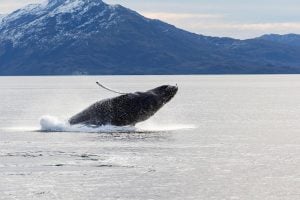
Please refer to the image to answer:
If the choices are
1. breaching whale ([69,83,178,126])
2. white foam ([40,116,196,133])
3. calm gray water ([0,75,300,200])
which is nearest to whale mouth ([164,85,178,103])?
breaching whale ([69,83,178,126])

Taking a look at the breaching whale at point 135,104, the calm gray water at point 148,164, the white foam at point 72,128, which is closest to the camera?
the calm gray water at point 148,164

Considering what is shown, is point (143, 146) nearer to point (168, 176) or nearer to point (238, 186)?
point (168, 176)

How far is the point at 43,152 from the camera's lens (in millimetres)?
43594

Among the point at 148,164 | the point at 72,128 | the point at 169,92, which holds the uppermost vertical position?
the point at 169,92

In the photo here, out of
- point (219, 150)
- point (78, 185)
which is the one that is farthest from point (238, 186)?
point (219, 150)

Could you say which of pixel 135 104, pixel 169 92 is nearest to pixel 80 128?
pixel 135 104

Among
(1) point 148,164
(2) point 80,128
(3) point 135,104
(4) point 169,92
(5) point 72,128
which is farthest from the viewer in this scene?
(5) point 72,128

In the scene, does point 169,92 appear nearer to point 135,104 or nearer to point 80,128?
point 135,104

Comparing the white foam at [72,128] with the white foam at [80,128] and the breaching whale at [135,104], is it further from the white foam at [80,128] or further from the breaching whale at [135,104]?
Result: the breaching whale at [135,104]

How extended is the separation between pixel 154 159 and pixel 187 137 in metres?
13.9

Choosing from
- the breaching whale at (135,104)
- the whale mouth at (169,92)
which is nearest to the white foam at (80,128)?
the breaching whale at (135,104)

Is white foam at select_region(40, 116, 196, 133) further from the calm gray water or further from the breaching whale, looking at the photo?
the breaching whale

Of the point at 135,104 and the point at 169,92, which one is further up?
the point at 169,92

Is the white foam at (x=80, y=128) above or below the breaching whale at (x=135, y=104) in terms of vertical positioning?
below
